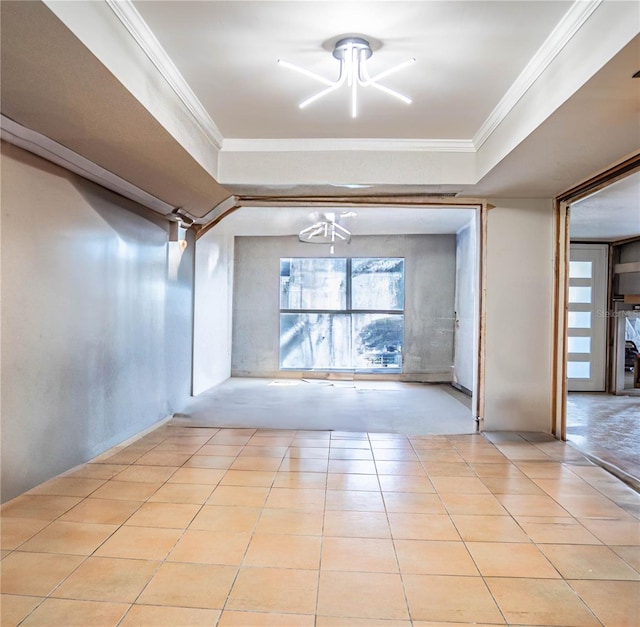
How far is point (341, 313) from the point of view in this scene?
7840mm

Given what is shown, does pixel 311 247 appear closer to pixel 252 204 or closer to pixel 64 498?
pixel 252 204

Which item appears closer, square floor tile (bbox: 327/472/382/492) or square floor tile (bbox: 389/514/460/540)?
square floor tile (bbox: 389/514/460/540)

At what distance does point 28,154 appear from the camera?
2791 mm

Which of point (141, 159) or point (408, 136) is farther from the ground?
point (408, 136)

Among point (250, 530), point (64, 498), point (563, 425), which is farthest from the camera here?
point (563, 425)

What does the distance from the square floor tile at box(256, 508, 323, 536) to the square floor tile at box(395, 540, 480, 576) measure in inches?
18.0

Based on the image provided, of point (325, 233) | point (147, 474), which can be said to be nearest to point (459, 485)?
point (147, 474)

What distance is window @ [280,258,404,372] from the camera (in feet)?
25.5

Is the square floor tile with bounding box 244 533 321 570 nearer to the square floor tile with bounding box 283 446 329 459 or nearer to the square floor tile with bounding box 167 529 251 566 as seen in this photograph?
the square floor tile with bounding box 167 529 251 566

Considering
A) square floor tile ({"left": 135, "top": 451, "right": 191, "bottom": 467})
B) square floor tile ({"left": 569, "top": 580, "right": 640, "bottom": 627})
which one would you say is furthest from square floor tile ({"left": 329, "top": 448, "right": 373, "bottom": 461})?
square floor tile ({"left": 569, "top": 580, "right": 640, "bottom": 627})

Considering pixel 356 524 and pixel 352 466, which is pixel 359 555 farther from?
pixel 352 466

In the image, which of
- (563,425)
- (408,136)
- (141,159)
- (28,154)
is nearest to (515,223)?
(408,136)

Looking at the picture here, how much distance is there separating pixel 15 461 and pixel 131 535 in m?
0.96

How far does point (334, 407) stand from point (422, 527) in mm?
3009
